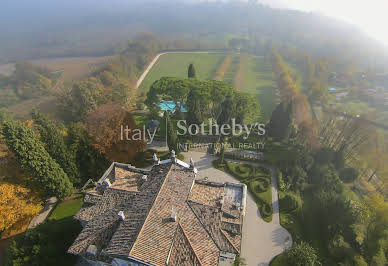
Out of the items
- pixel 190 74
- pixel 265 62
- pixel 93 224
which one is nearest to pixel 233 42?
pixel 265 62

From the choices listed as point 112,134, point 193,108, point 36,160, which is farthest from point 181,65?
point 36,160

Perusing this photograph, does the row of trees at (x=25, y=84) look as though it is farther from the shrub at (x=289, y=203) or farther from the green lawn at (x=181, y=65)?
the shrub at (x=289, y=203)

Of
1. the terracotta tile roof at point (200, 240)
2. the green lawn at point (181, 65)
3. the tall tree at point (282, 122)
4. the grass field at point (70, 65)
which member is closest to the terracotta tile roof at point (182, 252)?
the terracotta tile roof at point (200, 240)

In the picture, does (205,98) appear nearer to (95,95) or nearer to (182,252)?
(95,95)

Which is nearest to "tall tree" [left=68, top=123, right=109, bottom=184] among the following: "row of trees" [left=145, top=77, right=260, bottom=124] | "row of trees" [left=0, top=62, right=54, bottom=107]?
"row of trees" [left=145, top=77, right=260, bottom=124]

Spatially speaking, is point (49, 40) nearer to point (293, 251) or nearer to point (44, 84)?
point (44, 84)
